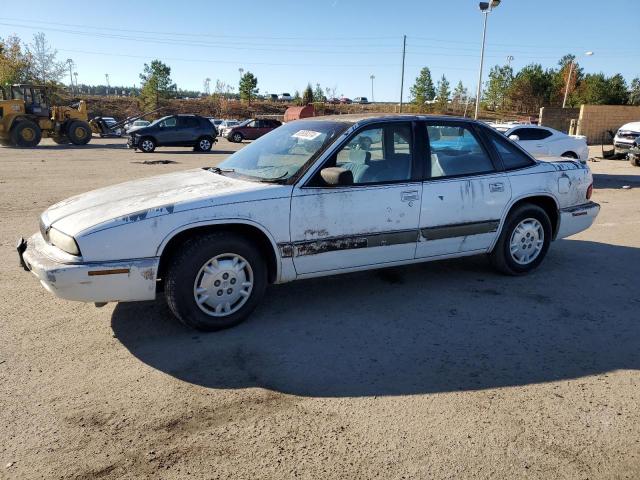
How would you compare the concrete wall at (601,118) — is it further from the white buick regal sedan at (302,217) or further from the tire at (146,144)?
the white buick regal sedan at (302,217)

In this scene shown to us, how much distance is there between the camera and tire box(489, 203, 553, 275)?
5199mm

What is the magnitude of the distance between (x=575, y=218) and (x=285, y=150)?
3.33 metres

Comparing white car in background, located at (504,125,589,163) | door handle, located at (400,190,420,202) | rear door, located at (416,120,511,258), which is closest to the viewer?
door handle, located at (400,190,420,202)

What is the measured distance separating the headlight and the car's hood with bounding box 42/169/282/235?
39mm

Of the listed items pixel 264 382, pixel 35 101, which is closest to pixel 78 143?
pixel 35 101

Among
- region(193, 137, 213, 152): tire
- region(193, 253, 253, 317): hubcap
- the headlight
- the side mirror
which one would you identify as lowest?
region(193, 137, 213, 152): tire

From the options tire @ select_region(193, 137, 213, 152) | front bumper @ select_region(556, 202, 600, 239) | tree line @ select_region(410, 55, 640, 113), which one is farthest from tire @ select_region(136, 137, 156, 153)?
tree line @ select_region(410, 55, 640, 113)

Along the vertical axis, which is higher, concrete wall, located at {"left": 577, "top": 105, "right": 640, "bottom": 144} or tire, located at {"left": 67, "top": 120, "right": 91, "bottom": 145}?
concrete wall, located at {"left": 577, "top": 105, "right": 640, "bottom": 144}

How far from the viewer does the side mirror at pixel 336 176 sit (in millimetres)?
3975

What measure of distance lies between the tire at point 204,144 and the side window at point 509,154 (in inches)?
789

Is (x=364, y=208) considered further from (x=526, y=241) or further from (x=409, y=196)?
(x=526, y=241)

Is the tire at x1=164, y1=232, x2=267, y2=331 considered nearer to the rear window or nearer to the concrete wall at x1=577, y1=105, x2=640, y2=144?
the rear window

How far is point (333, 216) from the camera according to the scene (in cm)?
417

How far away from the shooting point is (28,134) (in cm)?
2306
